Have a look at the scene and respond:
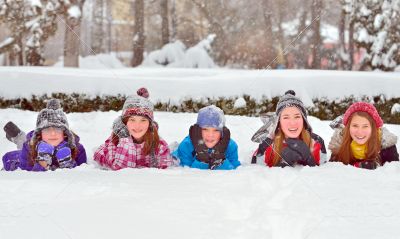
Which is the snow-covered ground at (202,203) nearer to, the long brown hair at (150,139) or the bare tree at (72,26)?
the long brown hair at (150,139)

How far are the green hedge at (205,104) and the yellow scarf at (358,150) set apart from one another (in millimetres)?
5118

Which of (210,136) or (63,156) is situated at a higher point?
(210,136)

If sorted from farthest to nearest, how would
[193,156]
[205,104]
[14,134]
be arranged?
[205,104], [14,134], [193,156]

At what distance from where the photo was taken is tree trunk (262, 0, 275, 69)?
21.9 m

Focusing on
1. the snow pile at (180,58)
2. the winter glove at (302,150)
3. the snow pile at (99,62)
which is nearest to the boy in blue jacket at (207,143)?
the winter glove at (302,150)

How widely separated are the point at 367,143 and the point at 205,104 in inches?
213

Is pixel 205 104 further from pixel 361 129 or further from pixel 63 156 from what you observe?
pixel 361 129

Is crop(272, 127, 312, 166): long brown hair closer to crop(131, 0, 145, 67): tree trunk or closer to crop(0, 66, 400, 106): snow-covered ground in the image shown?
crop(0, 66, 400, 106): snow-covered ground

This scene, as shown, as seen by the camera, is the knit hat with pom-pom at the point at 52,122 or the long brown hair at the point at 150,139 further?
the knit hat with pom-pom at the point at 52,122

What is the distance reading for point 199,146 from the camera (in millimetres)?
4359

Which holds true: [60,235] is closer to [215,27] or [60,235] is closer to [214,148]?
[214,148]

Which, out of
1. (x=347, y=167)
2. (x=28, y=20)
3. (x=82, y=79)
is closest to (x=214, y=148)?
(x=347, y=167)

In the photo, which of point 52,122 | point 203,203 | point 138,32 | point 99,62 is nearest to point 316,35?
point 138,32

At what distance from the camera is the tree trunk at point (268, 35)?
21.9 metres
